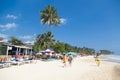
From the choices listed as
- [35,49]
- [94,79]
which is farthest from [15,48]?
[94,79]

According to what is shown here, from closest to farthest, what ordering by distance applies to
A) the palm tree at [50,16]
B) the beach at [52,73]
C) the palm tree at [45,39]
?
the beach at [52,73]
the palm tree at [50,16]
the palm tree at [45,39]

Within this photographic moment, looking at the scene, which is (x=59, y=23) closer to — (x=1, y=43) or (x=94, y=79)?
(x=1, y=43)

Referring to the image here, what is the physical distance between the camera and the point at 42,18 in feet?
152

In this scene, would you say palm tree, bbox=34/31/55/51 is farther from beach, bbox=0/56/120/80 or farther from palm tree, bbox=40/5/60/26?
beach, bbox=0/56/120/80

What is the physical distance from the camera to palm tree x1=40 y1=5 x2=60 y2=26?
45.5m

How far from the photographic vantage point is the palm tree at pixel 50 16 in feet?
149

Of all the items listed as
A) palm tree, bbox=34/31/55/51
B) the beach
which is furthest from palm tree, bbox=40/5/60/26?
the beach

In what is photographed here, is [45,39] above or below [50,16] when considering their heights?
below

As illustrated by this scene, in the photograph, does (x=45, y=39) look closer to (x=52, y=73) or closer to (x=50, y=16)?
(x=50, y=16)

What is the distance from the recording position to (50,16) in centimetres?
4553

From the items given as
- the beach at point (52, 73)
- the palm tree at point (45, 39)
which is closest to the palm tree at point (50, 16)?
the palm tree at point (45, 39)

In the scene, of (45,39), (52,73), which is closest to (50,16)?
(45,39)

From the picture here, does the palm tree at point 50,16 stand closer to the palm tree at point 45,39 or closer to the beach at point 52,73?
the palm tree at point 45,39

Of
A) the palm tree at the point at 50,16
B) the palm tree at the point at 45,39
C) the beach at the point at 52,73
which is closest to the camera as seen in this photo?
the beach at the point at 52,73
